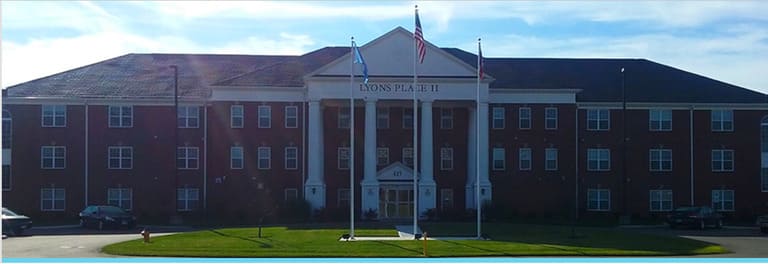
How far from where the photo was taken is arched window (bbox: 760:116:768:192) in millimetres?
61625

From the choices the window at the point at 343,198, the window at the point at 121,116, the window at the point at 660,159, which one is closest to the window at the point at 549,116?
the window at the point at 660,159

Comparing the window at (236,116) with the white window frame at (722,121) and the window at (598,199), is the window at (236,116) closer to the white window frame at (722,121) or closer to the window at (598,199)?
the window at (598,199)

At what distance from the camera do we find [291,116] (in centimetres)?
5962

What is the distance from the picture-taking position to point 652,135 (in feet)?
202

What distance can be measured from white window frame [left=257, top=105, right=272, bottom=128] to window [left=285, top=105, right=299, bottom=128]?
0.96 metres

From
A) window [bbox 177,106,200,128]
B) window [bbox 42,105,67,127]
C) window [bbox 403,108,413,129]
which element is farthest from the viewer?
window [bbox 177,106,200,128]

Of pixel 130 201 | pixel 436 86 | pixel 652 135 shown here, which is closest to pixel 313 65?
pixel 436 86

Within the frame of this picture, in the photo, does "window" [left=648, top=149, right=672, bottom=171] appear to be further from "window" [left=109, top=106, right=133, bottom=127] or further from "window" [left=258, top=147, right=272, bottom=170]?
"window" [left=109, top=106, right=133, bottom=127]

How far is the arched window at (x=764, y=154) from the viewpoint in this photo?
61625mm

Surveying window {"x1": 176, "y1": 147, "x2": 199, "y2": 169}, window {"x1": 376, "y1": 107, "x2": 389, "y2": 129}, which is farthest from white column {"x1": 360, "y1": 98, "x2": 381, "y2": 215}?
window {"x1": 176, "y1": 147, "x2": 199, "y2": 169}

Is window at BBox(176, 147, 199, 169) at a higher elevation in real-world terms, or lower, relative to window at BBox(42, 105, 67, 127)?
lower

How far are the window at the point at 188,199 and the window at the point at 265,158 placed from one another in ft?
13.4

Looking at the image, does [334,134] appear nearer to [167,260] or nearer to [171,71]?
[171,71]

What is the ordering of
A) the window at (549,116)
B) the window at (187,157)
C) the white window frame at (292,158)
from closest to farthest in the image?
the white window frame at (292,158)
the window at (187,157)
the window at (549,116)
